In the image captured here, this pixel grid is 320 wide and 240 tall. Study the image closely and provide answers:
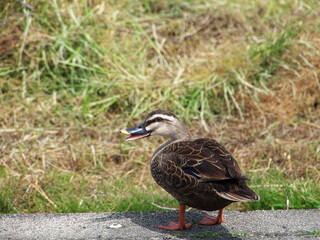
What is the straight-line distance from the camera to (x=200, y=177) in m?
3.66

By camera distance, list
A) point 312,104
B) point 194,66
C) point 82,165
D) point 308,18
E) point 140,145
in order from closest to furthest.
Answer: point 82,165 → point 140,145 → point 312,104 → point 194,66 → point 308,18

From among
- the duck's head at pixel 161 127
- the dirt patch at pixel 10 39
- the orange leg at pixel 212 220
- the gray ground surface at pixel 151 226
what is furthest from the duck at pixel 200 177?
the dirt patch at pixel 10 39

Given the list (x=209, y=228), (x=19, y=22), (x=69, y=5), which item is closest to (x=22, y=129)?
(x=19, y=22)

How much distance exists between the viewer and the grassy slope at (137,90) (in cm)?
527

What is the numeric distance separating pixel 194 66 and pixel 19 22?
7.25 feet

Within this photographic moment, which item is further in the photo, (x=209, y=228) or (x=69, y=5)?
(x=69, y=5)

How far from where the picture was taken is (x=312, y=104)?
6.49 metres

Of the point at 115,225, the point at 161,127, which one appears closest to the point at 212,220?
the point at 115,225

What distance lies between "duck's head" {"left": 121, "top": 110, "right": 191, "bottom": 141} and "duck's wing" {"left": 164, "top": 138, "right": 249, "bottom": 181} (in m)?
0.35

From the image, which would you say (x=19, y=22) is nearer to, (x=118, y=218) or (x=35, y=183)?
(x=35, y=183)

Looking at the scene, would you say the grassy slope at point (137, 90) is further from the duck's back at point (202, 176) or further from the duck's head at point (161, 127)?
the duck's back at point (202, 176)

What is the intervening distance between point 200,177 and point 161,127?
795 mm

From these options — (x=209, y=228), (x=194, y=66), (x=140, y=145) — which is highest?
(x=194, y=66)

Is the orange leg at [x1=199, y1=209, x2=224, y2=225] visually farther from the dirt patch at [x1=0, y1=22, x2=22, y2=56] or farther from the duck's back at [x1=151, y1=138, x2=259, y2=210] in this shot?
the dirt patch at [x1=0, y1=22, x2=22, y2=56]
